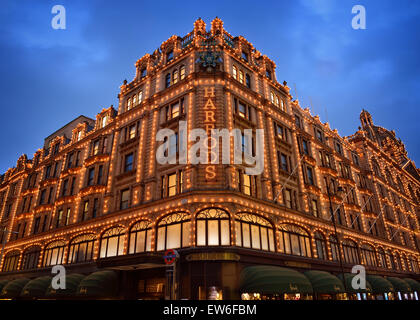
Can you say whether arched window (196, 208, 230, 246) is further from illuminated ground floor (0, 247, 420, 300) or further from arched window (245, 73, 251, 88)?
arched window (245, 73, 251, 88)

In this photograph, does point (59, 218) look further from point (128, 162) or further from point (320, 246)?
point (320, 246)

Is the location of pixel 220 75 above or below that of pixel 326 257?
above

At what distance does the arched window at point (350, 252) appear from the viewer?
3408 cm

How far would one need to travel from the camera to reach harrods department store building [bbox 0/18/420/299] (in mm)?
22141

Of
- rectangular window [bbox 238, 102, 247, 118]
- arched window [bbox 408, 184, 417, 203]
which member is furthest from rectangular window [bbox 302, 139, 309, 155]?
arched window [bbox 408, 184, 417, 203]

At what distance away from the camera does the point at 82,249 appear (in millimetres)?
31406

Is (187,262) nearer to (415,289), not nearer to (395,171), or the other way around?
(415,289)

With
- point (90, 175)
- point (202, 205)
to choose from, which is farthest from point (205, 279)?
point (90, 175)

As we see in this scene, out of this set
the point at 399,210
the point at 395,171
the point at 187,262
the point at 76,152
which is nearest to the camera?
the point at 187,262

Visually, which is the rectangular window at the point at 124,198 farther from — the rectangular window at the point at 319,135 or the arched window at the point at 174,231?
the rectangular window at the point at 319,135
